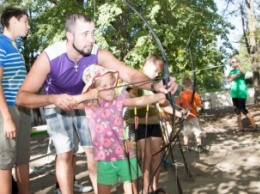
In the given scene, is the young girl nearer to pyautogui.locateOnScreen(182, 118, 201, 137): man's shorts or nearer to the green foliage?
pyautogui.locateOnScreen(182, 118, 201, 137): man's shorts

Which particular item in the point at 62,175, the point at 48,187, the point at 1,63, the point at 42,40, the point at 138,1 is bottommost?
the point at 48,187

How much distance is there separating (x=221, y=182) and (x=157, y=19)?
28.6 ft

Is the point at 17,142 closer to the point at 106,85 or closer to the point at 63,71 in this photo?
the point at 63,71

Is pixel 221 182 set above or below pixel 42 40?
below

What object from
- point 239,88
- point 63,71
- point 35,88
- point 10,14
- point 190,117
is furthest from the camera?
point 239,88

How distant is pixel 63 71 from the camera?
2.82 meters

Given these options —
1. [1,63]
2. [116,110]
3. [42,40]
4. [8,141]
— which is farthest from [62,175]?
[42,40]

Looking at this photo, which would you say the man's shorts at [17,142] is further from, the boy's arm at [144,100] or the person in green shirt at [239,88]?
the person in green shirt at [239,88]

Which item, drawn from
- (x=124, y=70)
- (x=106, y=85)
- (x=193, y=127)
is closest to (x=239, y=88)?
(x=193, y=127)

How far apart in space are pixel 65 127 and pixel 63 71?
1.85ft

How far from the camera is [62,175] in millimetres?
3029

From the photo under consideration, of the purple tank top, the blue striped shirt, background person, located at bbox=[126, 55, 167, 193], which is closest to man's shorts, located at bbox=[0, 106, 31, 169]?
the blue striped shirt

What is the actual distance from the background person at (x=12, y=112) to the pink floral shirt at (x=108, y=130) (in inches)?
28.2

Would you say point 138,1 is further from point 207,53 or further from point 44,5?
point 44,5
